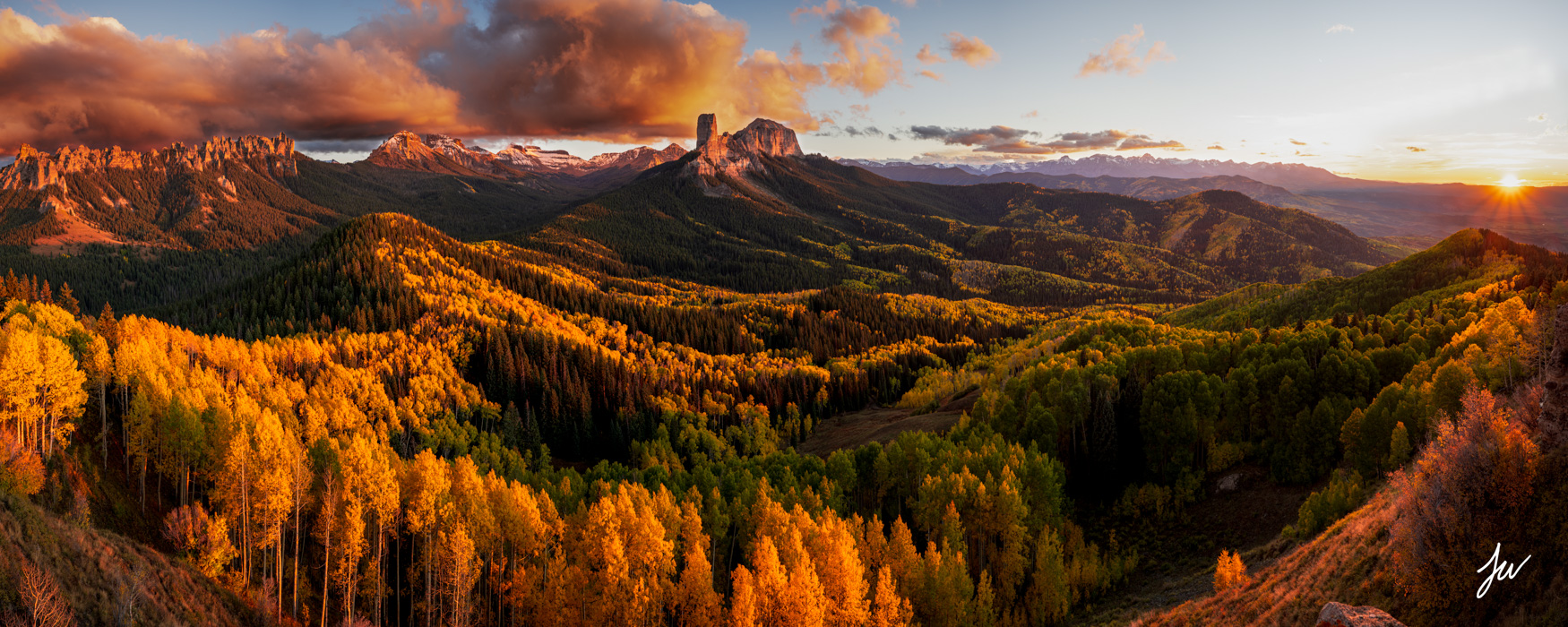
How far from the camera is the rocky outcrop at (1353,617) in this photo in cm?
2273

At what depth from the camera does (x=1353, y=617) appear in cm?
2325

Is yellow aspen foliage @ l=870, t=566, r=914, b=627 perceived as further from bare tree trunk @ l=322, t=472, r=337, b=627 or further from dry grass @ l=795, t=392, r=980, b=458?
dry grass @ l=795, t=392, r=980, b=458

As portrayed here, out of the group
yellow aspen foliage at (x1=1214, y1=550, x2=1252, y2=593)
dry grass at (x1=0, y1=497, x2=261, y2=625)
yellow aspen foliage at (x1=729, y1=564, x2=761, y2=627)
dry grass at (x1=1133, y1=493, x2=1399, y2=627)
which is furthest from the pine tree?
dry grass at (x1=0, y1=497, x2=261, y2=625)

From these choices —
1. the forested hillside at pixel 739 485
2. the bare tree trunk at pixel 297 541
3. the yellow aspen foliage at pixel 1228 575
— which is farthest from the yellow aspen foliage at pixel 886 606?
the bare tree trunk at pixel 297 541

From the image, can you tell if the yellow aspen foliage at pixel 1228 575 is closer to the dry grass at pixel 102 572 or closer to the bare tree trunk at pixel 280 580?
the dry grass at pixel 102 572

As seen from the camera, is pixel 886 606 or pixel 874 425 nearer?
pixel 886 606

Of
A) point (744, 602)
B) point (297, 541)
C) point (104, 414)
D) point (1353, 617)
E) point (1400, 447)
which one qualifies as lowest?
point (744, 602)

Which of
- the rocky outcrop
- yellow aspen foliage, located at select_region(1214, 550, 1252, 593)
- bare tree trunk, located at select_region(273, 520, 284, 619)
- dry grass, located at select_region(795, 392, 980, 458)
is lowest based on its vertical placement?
dry grass, located at select_region(795, 392, 980, 458)

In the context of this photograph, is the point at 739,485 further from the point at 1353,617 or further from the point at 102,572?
the point at 1353,617

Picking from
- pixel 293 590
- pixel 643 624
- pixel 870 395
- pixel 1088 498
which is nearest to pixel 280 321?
pixel 293 590

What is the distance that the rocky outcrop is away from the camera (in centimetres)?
2273

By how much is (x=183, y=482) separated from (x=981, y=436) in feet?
305

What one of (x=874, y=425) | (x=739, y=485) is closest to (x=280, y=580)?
(x=739, y=485)

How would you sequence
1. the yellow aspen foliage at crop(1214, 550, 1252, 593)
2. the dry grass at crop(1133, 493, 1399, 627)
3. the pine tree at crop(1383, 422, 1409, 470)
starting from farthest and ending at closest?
the pine tree at crop(1383, 422, 1409, 470)
the yellow aspen foliage at crop(1214, 550, 1252, 593)
the dry grass at crop(1133, 493, 1399, 627)
